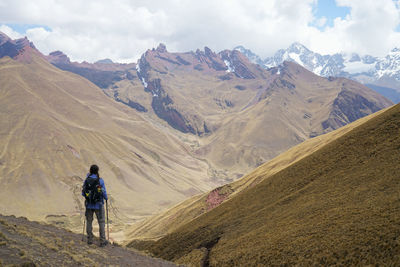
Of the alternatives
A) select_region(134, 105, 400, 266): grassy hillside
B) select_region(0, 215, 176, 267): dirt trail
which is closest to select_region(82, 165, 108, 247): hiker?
select_region(0, 215, 176, 267): dirt trail

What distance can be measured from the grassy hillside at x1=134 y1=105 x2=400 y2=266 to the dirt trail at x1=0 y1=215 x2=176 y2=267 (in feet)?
28.3

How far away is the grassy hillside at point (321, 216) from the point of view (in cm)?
1838

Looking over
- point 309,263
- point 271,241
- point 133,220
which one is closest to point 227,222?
point 271,241

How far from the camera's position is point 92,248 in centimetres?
2023

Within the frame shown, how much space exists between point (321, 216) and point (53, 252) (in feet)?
61.9

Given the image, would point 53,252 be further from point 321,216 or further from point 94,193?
point 321,216

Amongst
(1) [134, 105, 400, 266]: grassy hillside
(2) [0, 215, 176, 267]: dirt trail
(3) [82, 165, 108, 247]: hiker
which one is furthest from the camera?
(3) [82, 165, 108, 247]: hiker

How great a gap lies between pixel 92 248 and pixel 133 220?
16944 centimetres

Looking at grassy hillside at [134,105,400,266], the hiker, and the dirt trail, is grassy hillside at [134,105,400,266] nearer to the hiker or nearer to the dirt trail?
the dirt trail

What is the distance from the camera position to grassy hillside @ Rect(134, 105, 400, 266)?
18.4 metres

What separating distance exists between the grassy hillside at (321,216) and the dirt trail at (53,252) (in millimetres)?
8635

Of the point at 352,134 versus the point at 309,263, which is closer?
the point at 309,263

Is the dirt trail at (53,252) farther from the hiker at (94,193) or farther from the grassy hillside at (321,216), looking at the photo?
the grassy hillside at (321,216)

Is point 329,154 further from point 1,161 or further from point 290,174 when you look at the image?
point 1,161
